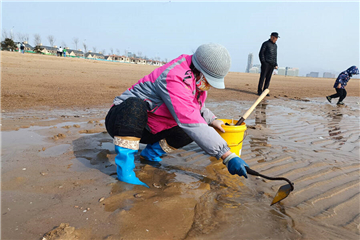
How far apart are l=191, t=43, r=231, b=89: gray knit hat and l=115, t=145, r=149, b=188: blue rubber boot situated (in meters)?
0.82

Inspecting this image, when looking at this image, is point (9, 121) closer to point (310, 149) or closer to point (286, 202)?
point (286, 202)

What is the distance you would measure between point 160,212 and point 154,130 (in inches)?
31.6

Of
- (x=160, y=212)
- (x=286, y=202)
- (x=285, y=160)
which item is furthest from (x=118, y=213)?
(x=285, y=160)

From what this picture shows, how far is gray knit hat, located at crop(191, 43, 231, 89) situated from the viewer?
1803 mm

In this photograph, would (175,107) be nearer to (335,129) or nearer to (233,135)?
(233,135)

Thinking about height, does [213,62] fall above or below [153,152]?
above

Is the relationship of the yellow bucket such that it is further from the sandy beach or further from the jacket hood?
the jacket hood

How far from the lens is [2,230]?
52.0 inches

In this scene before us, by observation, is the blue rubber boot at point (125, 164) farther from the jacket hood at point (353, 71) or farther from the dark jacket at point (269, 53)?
the jacket hood at point (353, 71)

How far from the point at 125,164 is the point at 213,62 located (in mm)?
1010

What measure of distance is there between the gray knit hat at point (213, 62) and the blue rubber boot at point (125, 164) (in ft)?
2.69

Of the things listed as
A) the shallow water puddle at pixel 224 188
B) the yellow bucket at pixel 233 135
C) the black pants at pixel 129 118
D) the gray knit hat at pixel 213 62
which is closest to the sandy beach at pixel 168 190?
the shallow water puddle at pixel 224 188

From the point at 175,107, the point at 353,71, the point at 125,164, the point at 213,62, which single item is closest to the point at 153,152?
the point at 125,164

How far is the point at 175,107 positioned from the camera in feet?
5.92
